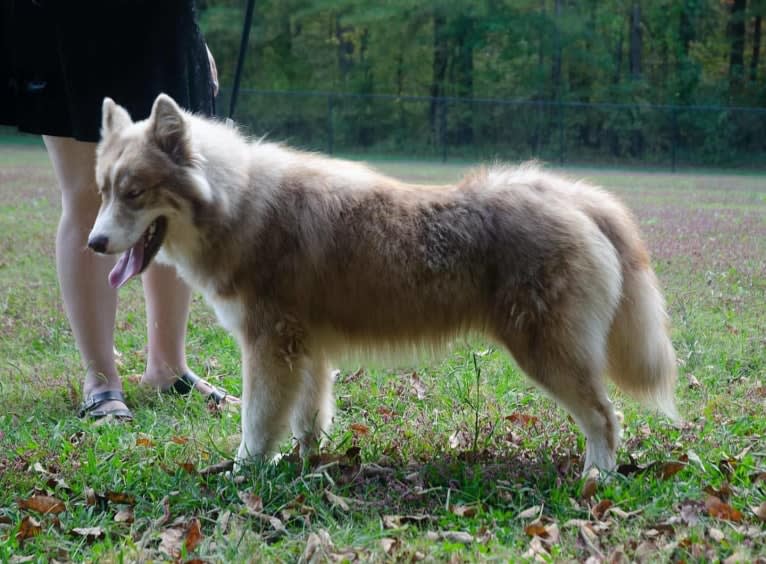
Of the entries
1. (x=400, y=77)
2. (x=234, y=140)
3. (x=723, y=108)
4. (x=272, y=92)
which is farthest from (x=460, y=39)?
(x=234, y=140)

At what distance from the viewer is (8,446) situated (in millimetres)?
3828

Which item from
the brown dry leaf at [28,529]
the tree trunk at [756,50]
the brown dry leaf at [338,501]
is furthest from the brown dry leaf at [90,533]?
the tree trunk at [756,50]

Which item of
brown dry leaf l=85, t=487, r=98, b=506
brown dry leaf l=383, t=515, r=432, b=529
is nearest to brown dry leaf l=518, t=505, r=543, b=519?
brown dry leaf l=383, t=515, r=432, b=529

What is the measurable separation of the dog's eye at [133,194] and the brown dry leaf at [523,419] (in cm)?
210

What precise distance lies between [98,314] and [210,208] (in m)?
1.30

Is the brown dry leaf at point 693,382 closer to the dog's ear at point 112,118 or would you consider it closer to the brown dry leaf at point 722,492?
the brown dry leaf at point 722,492

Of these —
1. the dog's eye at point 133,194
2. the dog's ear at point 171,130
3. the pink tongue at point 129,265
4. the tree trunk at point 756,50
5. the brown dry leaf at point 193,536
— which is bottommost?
the brown dry leaf at point 193,536

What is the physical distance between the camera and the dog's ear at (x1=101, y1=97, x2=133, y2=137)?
3568mm

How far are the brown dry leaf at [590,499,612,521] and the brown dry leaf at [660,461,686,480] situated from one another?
40cm

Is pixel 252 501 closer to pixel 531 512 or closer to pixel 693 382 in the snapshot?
pixel 531 512

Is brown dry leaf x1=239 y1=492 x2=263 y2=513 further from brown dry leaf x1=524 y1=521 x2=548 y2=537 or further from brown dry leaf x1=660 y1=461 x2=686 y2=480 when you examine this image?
brown dry leaf x1=660 y1=461 x2=686 y2=480

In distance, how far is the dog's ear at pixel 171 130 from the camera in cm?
332

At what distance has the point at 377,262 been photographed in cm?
345

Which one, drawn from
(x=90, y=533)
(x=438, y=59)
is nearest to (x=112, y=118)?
(x=90, y=533)
